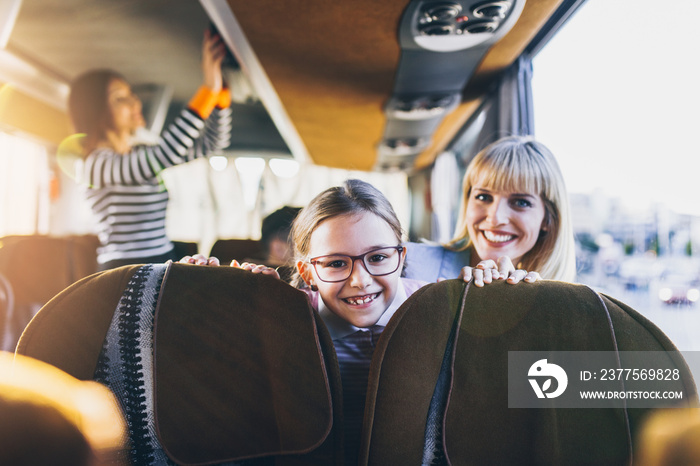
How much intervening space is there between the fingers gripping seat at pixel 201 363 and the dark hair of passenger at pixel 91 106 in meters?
1.99

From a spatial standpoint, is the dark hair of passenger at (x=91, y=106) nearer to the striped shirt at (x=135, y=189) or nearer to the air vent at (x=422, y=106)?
the striped shirt at (x=135, y=189)

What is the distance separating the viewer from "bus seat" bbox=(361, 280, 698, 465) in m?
0.82

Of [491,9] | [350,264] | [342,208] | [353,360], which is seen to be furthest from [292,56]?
[353,360]

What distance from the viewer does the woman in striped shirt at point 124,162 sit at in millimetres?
2291

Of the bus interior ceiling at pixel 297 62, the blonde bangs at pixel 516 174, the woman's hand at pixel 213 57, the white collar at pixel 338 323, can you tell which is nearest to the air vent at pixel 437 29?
the bus interior ceiling at pixel 297 62

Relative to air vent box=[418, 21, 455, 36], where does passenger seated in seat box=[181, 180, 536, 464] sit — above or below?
below

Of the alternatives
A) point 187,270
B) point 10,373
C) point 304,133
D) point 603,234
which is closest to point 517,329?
point 187,270

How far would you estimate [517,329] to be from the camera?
0.83m

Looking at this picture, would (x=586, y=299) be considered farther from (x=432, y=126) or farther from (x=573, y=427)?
(x=432, y=126)

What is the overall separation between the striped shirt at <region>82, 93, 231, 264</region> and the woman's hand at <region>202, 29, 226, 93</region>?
33.7 inches

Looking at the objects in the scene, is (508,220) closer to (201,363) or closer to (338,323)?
(338,323)

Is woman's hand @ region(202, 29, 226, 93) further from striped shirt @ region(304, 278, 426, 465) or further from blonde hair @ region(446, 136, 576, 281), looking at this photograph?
striped shirt @ region(304, 278, 426, 465)

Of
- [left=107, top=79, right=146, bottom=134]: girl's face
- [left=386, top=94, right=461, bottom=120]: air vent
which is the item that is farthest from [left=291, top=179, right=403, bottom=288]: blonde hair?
[left=386, top=94, right=461, bottom=120]: air vent

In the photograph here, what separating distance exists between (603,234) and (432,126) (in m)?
2.87
